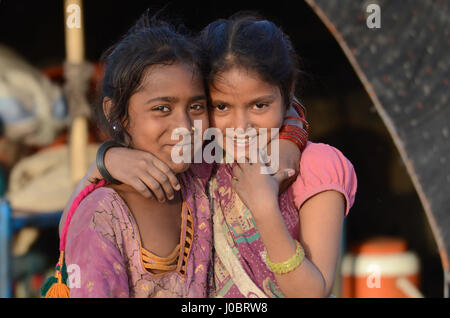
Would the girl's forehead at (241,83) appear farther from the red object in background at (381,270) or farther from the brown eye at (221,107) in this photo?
the red object in background at (381,270)

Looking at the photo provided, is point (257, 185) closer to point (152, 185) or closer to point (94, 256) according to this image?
point (152, 185)

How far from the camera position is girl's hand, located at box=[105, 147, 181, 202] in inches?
57.6

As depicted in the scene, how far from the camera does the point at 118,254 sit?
1.41 meters

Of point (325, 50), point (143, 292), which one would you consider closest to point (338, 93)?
point (325, 50)

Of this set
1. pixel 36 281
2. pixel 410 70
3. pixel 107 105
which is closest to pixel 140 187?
pixel 107 105

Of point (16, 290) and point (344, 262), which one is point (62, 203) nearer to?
point (16, 290)

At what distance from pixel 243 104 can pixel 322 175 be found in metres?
0.31

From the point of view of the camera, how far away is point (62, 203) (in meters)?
3.47

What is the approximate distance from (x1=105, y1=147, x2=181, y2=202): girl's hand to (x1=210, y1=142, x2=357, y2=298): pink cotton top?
252 mm

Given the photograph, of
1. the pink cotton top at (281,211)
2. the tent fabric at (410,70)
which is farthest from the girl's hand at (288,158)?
the tent fabric at (410,70)

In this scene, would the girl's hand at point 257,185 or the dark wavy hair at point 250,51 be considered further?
the dark wavy hair at point 250,51

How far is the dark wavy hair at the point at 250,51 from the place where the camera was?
1.57 meters

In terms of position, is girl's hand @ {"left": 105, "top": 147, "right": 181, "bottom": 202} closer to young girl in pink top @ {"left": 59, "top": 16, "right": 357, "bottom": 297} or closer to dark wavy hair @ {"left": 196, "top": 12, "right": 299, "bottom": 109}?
young girl in pink top @ {"left": 59, "top": 16, "right": 357, "bottom": 297}

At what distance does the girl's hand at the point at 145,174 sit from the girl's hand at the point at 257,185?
0.18 metres
